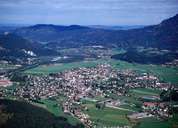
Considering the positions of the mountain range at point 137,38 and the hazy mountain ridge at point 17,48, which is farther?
the mountain range at point 137,38

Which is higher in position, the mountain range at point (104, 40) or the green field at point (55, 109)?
the mountain range at point (104, 40)

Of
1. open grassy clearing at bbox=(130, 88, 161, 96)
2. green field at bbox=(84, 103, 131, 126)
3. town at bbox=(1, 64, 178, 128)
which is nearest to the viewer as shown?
green field at bbox=(84, 103, 131, 126)

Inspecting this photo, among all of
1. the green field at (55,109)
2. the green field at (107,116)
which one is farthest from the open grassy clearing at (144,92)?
the green field at (55,109)

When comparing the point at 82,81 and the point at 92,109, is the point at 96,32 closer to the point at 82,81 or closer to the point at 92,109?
the point at 82,81

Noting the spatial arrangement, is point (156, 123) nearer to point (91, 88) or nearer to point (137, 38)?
point (91, 88)

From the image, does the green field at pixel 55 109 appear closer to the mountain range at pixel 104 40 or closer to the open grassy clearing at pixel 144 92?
the open grassy clearing at pixel 144 92

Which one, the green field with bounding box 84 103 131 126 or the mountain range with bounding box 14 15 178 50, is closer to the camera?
the green field with bounding box 84 103 131 126

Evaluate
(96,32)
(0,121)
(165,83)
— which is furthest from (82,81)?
(96,32)

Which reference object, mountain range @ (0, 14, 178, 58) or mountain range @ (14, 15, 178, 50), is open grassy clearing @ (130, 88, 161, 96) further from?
mountain range @ (14, 15, 178, 50)

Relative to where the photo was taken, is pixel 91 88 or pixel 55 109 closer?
pixel 55 109

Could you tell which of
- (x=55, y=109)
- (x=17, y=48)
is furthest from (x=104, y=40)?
(x=55, y=109)

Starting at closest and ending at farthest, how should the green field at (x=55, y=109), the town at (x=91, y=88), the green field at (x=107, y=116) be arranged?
1. the green field at (x=107, y=116)
2. the green field at (x=55, y=109)
3. the town at (x=91, y=88)

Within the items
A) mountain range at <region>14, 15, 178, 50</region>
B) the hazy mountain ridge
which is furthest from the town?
mountain range at <region>14, 15, 178, 50</region>
